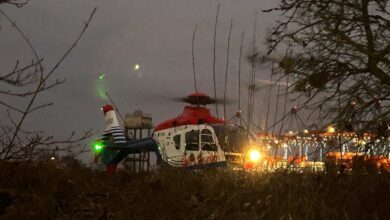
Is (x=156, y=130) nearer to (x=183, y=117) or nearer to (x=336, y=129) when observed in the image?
(x=183, y=117)

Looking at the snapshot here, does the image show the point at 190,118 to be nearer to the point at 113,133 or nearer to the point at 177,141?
the point at 177,141

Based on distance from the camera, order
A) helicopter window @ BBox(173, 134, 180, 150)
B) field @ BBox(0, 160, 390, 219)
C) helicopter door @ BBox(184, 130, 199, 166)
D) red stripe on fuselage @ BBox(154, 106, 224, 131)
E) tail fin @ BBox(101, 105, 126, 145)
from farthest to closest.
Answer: tail fin @ BBox(101, 105, 126, 145)
helicopter window @ BBox(173, 134, 180, 150)
red stripe on fuselage @ BBox(154, 106, 224, 131)
helicopter door @ BBox(184, 130, 199, 166)
field @ BBox(0, 160, 390, 219)

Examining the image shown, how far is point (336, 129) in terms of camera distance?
6.63 m

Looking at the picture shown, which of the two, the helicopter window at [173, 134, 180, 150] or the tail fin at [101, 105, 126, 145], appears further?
the tail fin at [101, 105, 126, 145]

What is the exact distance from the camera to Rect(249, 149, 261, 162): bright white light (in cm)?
627

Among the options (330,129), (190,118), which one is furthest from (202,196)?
(190,118)

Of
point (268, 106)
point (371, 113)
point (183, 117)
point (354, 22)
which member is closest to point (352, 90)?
point (371, 113)

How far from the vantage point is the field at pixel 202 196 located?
13.1ft

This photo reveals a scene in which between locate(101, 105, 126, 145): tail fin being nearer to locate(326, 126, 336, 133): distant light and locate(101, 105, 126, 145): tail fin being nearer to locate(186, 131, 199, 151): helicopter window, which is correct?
locate(186, 131, 199, 151): helicopter window

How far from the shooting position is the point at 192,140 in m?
13.0

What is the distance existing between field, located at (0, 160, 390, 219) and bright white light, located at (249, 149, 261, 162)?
0.52 m

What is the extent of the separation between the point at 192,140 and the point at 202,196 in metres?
7.80

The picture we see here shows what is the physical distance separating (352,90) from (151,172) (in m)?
3.31

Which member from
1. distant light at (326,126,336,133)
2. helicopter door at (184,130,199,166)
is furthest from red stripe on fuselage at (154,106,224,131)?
distant light at (326,126,336,133)
